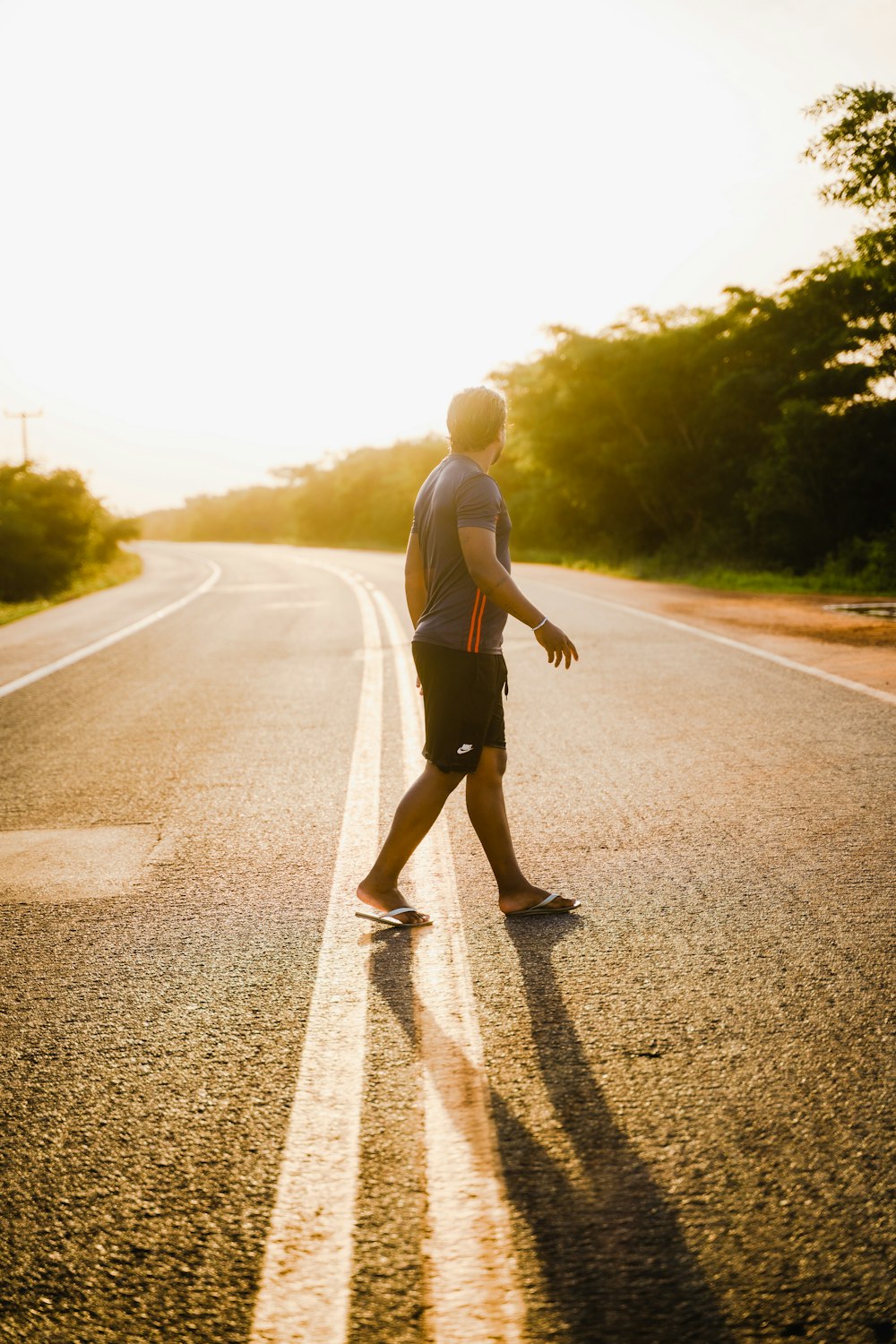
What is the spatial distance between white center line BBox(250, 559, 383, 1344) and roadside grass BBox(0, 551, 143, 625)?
15.9 metres

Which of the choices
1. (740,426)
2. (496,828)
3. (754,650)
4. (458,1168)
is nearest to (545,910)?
(496,828)

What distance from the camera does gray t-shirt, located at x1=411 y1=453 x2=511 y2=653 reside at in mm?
3807

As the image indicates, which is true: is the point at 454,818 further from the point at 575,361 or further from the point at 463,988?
the point at 575,361

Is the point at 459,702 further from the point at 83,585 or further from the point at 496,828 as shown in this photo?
the point at 83,585

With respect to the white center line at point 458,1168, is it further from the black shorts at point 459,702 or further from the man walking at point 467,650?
the black shorts at point 459,702

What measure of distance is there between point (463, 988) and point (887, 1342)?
1648 mm

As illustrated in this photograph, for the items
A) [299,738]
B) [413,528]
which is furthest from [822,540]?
[413,528]

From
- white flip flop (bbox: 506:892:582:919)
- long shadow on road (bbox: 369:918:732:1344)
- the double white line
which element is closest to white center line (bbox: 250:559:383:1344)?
the double white line

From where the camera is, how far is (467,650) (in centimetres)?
390

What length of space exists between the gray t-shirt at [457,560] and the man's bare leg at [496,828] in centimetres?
43

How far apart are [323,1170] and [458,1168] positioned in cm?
29

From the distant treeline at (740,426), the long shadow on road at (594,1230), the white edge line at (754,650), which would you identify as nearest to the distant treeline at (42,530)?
the distant treeline at (740,426)

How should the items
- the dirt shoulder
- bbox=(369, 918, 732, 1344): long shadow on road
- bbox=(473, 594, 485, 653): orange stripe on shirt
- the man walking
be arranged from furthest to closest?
1. the dirt shoulder
2. bbox=(473, 594, 485, 653): orange stripe on shirt
3. the man walking
4. bbox=(369, 918, 732, 1344): long shadow on road

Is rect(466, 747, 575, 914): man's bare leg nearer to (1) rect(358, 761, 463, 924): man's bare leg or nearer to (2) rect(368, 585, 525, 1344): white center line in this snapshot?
(1) rect(358, 761, 463, 924): man's bare leg
